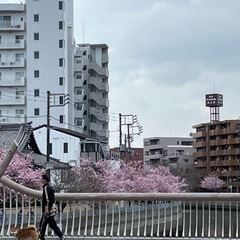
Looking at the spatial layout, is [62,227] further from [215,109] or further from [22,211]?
[215,109]

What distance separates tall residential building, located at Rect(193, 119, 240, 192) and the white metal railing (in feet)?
238

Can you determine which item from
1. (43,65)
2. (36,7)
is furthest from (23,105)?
(36,7)

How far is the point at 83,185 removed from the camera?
38156mm

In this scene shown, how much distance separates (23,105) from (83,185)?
41.1 meters

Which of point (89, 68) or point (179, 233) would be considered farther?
point (89, 68)

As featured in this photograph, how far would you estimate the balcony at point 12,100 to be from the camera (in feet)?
253

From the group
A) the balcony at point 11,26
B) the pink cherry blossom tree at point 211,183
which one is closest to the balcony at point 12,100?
the balcony at point 11,26

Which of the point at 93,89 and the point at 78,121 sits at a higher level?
the point at 93,89

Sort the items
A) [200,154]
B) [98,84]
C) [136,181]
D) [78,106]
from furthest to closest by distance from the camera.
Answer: [200,154] < [98,84] < [78,106] < [136,181]

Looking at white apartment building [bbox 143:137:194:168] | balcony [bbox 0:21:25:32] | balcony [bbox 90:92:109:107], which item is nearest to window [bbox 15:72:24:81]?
balcony [bbox 0:21:25:32]

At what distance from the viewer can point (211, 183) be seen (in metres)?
84.2

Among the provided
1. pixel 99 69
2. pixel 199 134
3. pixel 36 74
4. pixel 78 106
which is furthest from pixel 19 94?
pixel 199 134

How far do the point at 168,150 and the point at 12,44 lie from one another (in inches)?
1778

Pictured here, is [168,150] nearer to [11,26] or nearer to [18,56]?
[18,56]
